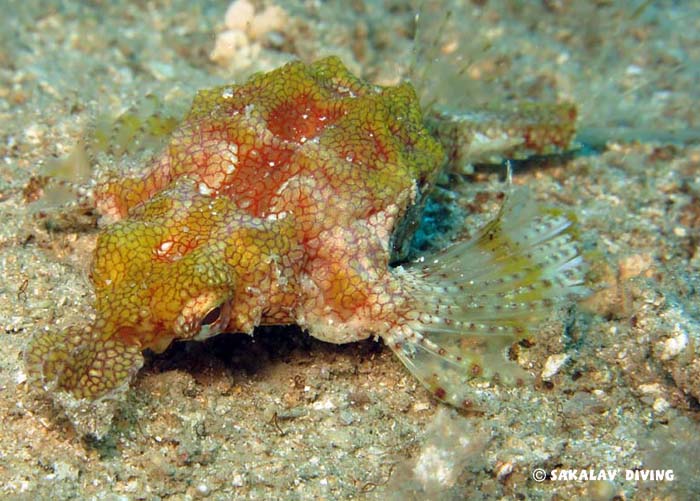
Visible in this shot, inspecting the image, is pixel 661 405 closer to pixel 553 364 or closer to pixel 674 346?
pixel 674 346

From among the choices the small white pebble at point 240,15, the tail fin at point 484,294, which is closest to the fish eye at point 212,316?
the tail fin at point 484,294

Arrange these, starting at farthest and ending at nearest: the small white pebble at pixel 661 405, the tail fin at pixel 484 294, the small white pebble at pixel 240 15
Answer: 1. the small white pebble at pixel 240 15
2. the small white pebble at pixel 661 405
3. the tail fin at pixel 484 294

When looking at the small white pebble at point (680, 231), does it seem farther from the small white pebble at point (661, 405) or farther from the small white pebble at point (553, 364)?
the small white pebble at point (553, 364)

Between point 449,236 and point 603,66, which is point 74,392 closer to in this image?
point 449,236

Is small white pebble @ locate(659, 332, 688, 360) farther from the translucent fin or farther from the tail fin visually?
the translucent fin

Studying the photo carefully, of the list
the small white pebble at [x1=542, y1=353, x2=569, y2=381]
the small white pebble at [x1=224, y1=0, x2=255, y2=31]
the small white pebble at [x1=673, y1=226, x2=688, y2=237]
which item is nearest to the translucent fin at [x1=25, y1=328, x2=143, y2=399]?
the small white pebble at [x1=542, y1=353, x2=569, y2=381]

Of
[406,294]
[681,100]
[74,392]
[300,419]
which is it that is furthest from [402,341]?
[681,100]

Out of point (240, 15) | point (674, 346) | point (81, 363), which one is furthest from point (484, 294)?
point (240, 15)
